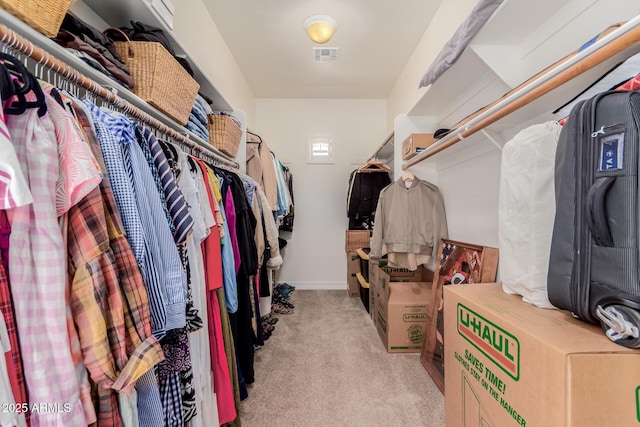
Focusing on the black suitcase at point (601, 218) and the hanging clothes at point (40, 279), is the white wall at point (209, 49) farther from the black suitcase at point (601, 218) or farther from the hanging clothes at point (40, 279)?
the black suitcase at point (601, 218)

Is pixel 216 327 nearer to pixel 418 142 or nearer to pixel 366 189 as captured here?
pixel 418 142

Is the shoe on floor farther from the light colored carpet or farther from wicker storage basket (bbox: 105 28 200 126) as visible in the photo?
wicker storage basket (bbox: 105 28 200 126)

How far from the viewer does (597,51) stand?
63 centimetres

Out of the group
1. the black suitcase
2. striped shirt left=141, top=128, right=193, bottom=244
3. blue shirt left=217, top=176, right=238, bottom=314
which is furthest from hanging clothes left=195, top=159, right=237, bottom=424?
the black suitcase

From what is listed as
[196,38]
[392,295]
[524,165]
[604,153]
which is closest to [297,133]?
[196,38]

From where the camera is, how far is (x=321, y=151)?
3.76m

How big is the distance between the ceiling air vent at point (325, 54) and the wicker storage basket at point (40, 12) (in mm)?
2327

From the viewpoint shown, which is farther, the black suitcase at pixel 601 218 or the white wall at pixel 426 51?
the white wall at pixel 426 51

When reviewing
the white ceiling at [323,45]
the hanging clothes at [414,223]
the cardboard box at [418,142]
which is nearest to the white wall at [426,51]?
the white ceiling at [323,45]

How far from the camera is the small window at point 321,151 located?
12.3ft

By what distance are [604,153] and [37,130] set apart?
1.12 metres

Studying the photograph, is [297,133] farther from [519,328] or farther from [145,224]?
[519,328]

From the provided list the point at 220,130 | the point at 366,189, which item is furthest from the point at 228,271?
the point at 366,189

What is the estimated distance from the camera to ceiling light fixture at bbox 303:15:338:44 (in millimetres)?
2158
